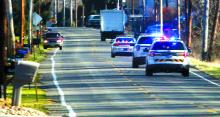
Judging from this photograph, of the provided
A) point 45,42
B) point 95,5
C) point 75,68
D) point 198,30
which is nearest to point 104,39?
point 198,30

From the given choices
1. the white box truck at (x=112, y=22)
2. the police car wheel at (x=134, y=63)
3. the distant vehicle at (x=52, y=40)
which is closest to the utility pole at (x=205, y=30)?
the police car wheel at (x=134, y=63)

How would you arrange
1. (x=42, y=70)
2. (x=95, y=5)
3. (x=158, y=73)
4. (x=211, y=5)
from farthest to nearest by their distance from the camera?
(x=95, y=5), (x=211, y=5), (x=42, y=70), (x=158, y=73)

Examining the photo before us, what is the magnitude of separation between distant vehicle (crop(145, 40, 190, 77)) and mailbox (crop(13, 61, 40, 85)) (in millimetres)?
16780

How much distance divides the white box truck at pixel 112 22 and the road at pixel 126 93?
43930 millimetres

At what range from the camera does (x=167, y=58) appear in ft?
121

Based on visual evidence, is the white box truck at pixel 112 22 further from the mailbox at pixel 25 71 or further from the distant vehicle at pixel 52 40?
the mailbox at pixel 25 71

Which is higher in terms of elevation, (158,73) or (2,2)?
(2,2)

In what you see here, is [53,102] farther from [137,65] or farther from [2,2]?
[137,65]

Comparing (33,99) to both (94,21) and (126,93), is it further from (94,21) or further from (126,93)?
(94,21)

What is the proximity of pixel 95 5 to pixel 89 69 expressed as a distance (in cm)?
11521

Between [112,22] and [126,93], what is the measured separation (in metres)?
61.2

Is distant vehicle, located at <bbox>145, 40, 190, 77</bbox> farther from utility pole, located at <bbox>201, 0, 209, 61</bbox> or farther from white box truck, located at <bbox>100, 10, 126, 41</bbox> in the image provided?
white box truck, located at <bbox>100, 10, 126, 41</bbox>

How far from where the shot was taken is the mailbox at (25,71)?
66.7 feet

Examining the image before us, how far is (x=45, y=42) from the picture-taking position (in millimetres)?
75812
